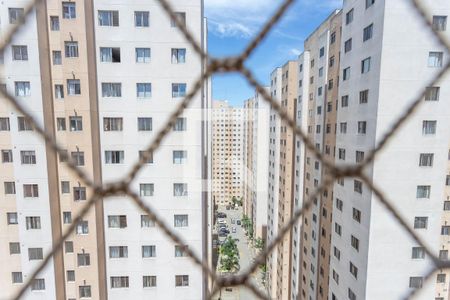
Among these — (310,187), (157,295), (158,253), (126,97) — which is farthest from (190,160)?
(310,187)

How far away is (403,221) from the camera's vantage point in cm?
45

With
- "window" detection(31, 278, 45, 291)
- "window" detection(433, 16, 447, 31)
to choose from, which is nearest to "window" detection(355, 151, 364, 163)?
"window" detection(433, 16, 447, 31)

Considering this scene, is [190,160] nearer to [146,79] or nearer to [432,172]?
[146,79]

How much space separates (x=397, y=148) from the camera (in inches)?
110

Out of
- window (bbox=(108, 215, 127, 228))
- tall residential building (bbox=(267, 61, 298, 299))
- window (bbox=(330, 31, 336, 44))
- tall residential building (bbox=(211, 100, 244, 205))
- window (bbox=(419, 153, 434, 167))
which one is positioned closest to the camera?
window (bbox=(419, 153, 434, 167))

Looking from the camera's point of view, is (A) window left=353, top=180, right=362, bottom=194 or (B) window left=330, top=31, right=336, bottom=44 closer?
(A) window left=353, top=180, right=362, bottom=194

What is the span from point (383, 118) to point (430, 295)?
7.82ft

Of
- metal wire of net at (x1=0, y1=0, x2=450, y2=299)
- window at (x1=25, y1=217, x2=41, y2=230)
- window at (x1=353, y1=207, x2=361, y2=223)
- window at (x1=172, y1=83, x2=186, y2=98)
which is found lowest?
window at (x1=25, y1=217, x2=41, y2=230)

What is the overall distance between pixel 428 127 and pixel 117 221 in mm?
3898

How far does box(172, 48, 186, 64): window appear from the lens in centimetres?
306

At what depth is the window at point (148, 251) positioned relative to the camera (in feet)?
10.9

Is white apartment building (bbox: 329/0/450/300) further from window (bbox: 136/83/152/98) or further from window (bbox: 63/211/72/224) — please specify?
window (bbox: 63/211/72/224)

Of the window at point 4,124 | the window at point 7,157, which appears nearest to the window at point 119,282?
the window at point 7,157

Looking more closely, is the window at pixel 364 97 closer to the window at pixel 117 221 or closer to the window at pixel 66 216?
the window at pixel 117 221
